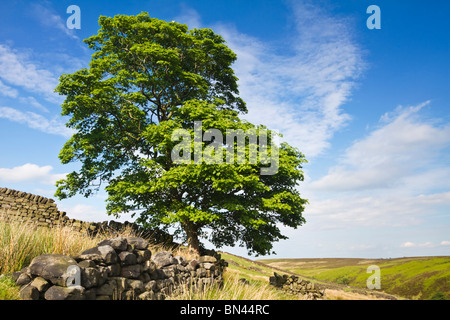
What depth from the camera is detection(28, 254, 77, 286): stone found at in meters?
6.69

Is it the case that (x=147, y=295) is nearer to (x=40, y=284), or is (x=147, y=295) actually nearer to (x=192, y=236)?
(x=40, y=284)

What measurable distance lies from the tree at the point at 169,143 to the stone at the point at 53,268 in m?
8.98

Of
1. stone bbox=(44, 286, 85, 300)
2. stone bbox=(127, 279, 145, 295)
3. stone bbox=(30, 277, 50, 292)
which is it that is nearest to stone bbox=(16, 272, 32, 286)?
stone bbox=(30, 277, 50, 292)

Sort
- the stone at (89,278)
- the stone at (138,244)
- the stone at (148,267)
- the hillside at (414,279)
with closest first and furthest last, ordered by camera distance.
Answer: the stone at (89,278) < the stone at (148,267) < the stone at (138,244) < the hillside at (414,279)

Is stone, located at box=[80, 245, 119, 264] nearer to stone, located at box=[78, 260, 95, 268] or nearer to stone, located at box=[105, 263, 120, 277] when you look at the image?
stone, located at box=[105, 263, 120, 277]

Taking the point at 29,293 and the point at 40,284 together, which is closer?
the point at 29,293

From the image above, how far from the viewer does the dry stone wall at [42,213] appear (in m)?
18.6

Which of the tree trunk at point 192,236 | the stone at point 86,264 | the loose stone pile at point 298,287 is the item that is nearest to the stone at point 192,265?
the stone at point 86,264

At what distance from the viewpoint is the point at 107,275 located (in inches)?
316

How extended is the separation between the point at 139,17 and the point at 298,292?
22.8 m

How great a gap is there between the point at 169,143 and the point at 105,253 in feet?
31.3

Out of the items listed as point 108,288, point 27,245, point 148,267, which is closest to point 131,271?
point 148,267

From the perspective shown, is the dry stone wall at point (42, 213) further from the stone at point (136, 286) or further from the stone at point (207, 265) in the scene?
the stone at point (136, 286)
